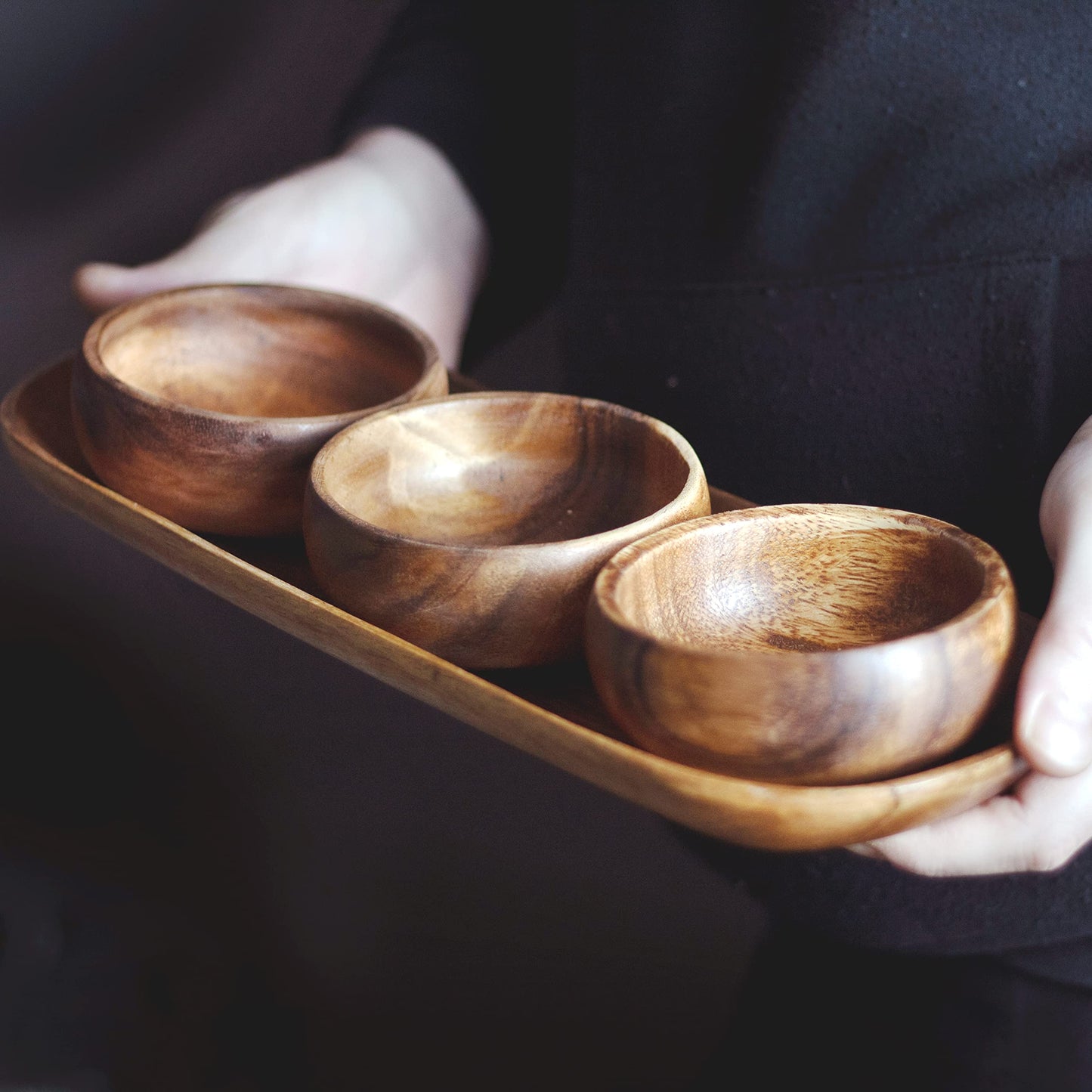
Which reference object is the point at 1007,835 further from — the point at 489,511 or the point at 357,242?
the point at 357,242

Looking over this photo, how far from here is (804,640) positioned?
387 mm

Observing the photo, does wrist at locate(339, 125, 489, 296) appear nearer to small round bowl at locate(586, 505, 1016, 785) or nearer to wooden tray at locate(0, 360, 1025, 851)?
wooden tray at locate(0, 360, 1025, 851)

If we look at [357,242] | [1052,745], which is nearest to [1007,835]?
[1052,745]

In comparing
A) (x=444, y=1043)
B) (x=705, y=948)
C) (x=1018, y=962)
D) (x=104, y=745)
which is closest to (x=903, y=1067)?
(x=1018, y=962)

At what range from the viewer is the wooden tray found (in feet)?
0.98

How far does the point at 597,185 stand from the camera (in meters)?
0.59

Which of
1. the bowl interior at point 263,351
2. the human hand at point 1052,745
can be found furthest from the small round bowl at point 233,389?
the human hand at point 1052,745

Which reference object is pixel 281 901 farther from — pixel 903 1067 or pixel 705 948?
pixel 903 1067

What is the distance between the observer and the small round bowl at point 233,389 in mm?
450

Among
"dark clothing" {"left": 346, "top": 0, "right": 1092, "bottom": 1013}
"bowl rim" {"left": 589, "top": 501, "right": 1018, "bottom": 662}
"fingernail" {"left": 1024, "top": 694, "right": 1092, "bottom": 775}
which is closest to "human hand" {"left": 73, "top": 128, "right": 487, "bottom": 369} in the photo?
"dark clothing" {"left": 346, "top": 0, "right": 1092, "bottom": 1013}

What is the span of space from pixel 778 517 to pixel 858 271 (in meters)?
0.18

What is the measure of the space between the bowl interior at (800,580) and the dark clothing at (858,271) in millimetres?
136

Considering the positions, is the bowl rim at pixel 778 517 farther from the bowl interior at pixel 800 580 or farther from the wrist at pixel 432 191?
the wrist at pixel 432 191

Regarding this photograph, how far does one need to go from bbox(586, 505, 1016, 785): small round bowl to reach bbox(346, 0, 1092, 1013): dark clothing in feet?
0.46
